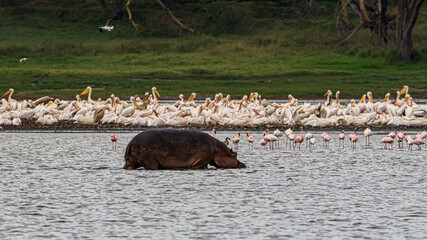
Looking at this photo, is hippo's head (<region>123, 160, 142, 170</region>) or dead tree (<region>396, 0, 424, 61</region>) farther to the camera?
dead tree (<region>396, 0, 424, 61</region>)

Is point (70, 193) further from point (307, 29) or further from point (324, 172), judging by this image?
point (307, 29)

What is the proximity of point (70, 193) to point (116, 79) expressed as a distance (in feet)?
91.8

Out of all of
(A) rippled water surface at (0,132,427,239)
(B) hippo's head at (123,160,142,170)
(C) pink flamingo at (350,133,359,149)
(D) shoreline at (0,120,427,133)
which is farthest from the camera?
(D) shoreline at (0,120,427,133)

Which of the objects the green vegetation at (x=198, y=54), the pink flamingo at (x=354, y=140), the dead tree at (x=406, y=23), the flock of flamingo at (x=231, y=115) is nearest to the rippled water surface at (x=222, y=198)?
the pink flamingo at (x=354, y=140)

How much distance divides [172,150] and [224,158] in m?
1.04

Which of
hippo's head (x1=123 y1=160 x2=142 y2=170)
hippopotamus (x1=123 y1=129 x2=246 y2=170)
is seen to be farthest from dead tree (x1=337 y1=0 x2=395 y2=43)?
hippo's head (x1=123 y1=160 x2=142 y2=170)

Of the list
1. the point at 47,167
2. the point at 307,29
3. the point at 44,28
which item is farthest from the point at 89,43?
the point at 47,167

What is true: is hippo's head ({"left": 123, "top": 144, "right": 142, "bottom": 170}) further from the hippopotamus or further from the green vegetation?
the green vegetation

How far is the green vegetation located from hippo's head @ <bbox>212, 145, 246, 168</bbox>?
21.7 metres

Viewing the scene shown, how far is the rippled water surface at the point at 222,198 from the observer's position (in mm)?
10312

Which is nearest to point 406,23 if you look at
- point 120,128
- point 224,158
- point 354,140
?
point 120,128

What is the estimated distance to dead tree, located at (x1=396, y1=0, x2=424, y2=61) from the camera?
4319 cm

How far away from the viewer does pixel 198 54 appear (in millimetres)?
47719

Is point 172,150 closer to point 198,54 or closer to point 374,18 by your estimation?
point 198,54
